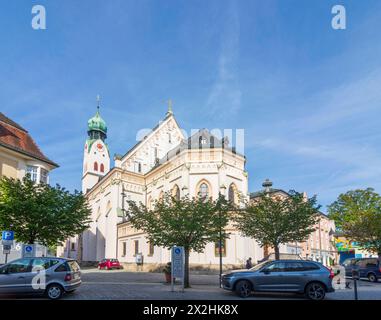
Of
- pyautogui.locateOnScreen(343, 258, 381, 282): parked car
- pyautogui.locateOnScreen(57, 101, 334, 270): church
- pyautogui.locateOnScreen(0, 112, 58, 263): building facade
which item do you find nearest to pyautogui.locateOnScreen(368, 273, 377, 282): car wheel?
pyautogui.locateOnScreen(343, 258, 381, 282): parked car

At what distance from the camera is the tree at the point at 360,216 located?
34.1 meters

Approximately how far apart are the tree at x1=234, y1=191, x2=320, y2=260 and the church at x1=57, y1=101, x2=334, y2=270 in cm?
269

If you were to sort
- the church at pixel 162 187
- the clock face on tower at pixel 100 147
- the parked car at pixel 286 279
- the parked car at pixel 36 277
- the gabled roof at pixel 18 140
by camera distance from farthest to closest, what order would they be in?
the clock face on tower at pixel 100 147
the church at pixel 162 187
the gabled roof at pixel 18 140
the parked car at pixel 286 279
the parked car at pixel 36 277

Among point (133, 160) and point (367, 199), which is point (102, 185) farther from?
point (367, 199)

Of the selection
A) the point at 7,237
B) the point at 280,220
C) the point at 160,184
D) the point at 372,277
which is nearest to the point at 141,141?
the point at 160,184

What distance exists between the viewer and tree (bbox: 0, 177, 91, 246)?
63.7 feet

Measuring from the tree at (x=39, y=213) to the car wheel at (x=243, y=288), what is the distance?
38.5ft

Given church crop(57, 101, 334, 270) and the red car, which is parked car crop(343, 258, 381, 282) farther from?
the red car

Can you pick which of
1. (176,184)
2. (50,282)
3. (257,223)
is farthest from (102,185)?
(50,282)

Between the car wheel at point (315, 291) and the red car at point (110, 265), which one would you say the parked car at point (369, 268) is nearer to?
the car wheel at point (315, 291)

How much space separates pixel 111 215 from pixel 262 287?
3466 centimetres

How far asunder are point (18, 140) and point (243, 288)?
2312cm

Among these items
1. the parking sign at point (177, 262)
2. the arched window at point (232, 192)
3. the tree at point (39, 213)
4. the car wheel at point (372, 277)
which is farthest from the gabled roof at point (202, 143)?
the parking sign at point (177, 262)

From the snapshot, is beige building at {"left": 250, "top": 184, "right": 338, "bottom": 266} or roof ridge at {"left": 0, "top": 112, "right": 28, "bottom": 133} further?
beige building at {"left": 250, "top": 184, "right": 338, "bottom": 266}
